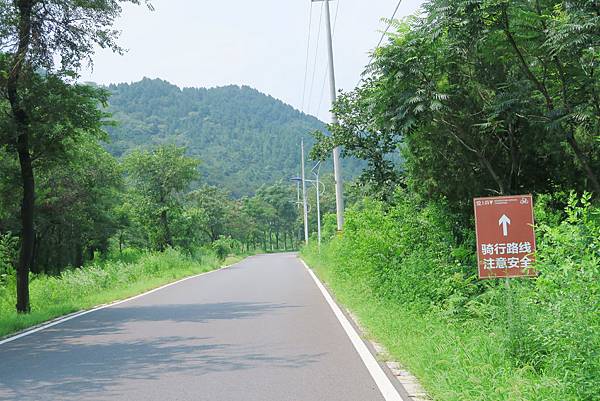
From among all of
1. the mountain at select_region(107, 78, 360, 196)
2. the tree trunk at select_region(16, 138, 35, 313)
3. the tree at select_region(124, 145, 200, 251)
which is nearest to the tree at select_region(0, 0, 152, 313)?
the tree trunk at select_region(16, 138, 35, 313)

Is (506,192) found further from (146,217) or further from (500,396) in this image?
(146,217)

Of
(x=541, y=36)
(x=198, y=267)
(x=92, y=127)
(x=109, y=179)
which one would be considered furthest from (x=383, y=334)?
(x=109, y=179)

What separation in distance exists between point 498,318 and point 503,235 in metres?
1.02

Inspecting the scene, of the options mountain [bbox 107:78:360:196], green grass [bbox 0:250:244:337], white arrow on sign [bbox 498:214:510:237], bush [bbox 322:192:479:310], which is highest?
mountain [bbox 107:78:360:196]

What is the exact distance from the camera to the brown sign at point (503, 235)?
7.57m

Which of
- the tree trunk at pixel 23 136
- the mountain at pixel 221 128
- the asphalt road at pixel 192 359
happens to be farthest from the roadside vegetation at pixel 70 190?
the mountain at pixel 221 128

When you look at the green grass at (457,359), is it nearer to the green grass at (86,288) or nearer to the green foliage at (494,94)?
the green foliage at (494,94)

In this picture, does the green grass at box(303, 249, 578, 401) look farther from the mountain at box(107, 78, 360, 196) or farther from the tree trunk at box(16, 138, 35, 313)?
the mountain at box(107, 78, 360, 196)

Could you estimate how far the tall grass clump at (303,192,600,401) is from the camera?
17.8 feet

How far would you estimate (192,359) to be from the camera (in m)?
8.46

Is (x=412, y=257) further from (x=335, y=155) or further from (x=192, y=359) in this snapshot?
(x=335, y=155)

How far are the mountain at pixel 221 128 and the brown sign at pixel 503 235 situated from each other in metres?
94.9

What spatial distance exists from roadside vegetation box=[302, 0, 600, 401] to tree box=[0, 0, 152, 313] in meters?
7.95

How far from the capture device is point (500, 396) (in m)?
5.21
